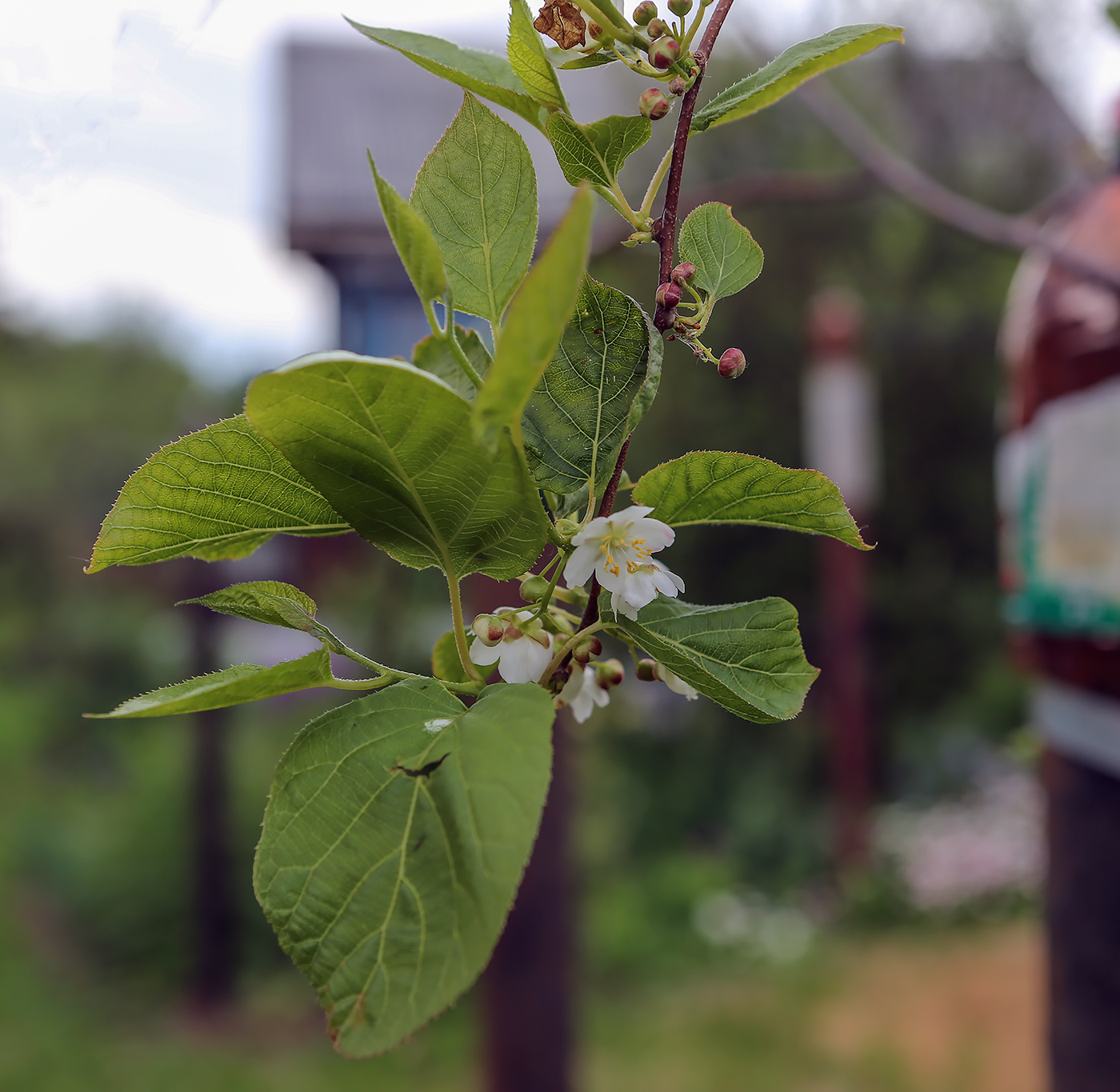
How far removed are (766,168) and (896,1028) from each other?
2700 millimetres

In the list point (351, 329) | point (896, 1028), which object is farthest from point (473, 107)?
point (896, 1028)

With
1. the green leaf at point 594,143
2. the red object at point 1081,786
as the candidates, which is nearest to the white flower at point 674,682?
the green leaf at point 594,143

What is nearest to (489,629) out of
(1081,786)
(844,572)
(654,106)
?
(654,106)

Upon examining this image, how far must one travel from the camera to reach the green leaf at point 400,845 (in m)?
0.14

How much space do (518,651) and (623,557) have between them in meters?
0.03

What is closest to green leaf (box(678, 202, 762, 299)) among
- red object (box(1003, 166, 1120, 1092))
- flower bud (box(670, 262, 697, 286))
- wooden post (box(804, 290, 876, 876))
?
flower bud (box(670, 262, 697, 286))

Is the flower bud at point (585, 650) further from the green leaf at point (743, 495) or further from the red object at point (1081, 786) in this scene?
the red object at point (1081, 786)

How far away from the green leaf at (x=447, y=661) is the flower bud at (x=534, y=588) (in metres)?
0.03

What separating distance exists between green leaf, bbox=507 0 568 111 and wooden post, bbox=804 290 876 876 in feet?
7.17

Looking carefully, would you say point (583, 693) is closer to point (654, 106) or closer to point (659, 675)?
point (659, 675)

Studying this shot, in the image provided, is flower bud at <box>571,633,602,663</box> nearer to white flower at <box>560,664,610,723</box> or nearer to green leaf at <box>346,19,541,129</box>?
white flower at <box>560,664,610,723</box>

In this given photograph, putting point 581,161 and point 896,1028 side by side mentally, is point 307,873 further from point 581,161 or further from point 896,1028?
point 896,1028

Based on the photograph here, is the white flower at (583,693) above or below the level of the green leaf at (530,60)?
below

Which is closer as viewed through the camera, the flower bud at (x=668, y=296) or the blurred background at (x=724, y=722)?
the flower bud at (x=668, y=296)
